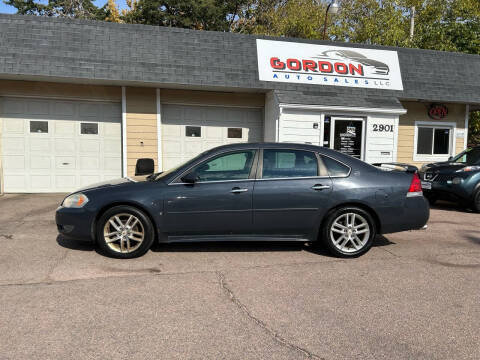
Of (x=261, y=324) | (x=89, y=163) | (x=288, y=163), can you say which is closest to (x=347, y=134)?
(x=288, y=163)

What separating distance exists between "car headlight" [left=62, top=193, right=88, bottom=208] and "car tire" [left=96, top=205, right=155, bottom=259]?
1.04 feet

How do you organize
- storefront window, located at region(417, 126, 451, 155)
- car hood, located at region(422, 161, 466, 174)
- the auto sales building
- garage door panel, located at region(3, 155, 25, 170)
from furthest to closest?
storefront window, located at region(417, 126, 451, 155), garage door panel, located at region(3, 155, 25, 170), the auto sales building, car hood, located at region(422, 161, 466, 174)

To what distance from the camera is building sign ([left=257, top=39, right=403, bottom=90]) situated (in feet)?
36.0

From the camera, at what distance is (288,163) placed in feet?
16.9

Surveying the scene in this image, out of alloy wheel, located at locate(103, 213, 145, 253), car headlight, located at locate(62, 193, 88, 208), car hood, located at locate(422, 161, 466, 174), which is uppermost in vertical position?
car hood, located at locate(422, 161, 466, 174)

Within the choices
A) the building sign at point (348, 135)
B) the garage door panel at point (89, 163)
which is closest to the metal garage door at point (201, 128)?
the garage door panel at point (89, 163)

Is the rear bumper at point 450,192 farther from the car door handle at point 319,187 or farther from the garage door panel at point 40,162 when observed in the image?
the garage door panel at point 40,162

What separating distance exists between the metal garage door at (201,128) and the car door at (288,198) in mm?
6686

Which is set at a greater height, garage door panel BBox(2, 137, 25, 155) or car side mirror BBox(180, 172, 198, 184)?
garage door panel BBox(2, 137, 25, 155)

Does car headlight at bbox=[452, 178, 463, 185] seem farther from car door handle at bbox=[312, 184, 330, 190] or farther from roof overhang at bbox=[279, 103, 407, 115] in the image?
car door handle at bbox=[312, 184, 330, 190]

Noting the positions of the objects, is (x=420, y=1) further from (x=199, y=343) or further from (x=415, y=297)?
(x=199, y=343)

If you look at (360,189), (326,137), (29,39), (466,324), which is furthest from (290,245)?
(29,39)

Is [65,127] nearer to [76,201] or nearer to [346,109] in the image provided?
[76,201]

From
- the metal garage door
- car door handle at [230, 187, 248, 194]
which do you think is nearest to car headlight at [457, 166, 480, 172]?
the metal garage door
